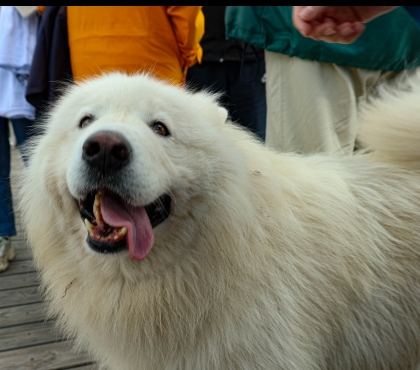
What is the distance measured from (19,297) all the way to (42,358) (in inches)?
32.3

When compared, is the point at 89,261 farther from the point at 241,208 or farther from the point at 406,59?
the point at 406,59

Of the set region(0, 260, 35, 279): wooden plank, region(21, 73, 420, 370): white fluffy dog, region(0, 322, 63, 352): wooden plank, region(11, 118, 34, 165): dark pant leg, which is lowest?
region(0, 260, 35, 279): wooden plank

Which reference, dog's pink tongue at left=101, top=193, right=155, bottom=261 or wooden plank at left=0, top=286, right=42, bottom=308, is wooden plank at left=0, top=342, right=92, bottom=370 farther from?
dog's pink tongue at left=101, top=193, right=155, bottom=261

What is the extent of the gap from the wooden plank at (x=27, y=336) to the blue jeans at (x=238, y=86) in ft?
7.28

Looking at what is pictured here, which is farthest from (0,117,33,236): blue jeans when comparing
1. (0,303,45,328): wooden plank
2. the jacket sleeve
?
the jacket sleeve

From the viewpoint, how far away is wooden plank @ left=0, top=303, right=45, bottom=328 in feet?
9.75

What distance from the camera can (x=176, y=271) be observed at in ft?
5.44

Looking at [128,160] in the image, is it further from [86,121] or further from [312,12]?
[312,12]

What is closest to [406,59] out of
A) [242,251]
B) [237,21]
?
[237,21]

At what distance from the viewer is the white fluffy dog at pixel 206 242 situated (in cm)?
160

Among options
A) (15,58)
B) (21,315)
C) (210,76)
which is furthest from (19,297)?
(210,76)

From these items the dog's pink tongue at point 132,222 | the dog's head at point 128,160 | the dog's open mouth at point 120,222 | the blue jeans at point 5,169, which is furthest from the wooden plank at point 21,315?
the dog's pink tongue at point 132,222

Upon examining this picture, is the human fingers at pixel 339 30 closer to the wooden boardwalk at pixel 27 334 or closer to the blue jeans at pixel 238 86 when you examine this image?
the wooden boardwalk at pixel 27 334

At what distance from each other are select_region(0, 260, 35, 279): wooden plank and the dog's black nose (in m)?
2.51
